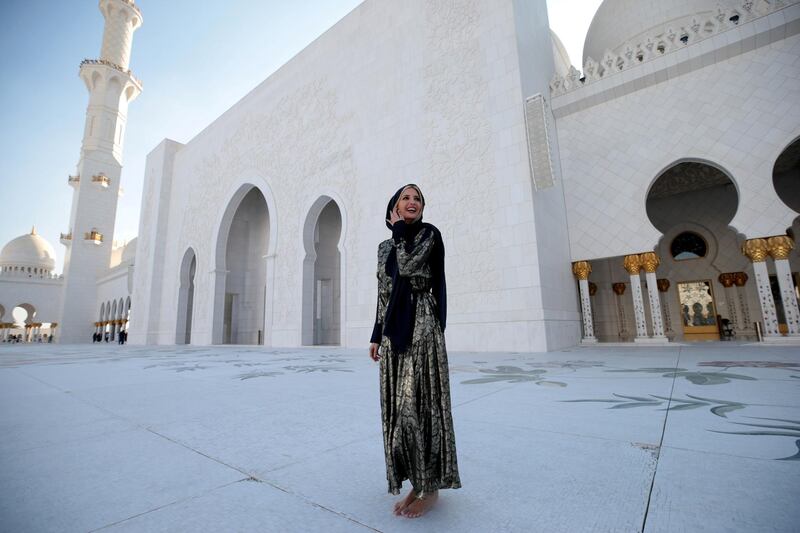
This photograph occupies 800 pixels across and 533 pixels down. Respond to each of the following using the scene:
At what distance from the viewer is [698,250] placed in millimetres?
9750

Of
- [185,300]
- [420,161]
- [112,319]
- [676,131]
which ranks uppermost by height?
[676,131]

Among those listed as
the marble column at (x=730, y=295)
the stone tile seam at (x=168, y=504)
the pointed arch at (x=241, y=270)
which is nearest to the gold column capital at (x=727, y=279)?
the marble column at (x=730, y=295)

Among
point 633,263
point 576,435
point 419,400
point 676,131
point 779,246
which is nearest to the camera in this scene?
point 419,400

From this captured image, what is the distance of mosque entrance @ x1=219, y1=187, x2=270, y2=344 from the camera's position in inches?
483

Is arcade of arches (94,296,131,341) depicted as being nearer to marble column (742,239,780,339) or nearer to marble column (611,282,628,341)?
marble column (611,282,628,341)

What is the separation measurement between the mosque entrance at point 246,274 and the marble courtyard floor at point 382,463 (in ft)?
34.4

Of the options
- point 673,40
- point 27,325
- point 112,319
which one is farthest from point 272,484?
point 27,325

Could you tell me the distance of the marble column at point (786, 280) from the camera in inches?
208

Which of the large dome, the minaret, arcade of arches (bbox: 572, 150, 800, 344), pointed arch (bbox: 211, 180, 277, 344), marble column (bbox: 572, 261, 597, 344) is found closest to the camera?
marble column (bbox: 572, 261, 597, 344)

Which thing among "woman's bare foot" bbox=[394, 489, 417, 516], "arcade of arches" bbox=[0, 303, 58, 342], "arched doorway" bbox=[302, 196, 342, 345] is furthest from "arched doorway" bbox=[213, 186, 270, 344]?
"arcade of arches" bbox=[0, 303, 58, 342]

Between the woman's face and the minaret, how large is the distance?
2419 cm

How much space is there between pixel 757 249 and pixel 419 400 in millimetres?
6845

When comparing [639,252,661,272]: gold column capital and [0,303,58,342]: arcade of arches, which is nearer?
[639,252,661,272]: gold column capital

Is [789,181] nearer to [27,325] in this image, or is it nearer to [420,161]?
[420,161]
